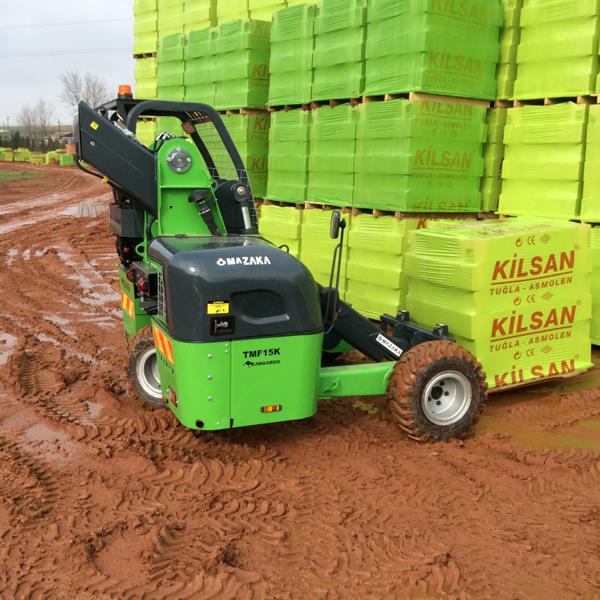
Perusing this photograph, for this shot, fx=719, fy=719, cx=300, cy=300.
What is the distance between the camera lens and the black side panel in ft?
16.1

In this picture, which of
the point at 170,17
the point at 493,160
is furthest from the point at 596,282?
the point at 170,17

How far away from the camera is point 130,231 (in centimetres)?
553

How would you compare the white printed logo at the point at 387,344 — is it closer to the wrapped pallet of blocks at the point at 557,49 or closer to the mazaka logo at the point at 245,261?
the mazaka logo at the point at 245,261

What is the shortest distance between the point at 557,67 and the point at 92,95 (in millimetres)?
74177

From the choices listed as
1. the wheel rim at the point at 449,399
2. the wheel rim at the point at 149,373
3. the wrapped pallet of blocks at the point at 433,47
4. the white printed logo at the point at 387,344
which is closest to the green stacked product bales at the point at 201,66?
the wrapped pallet of blocks at the point at 433,47

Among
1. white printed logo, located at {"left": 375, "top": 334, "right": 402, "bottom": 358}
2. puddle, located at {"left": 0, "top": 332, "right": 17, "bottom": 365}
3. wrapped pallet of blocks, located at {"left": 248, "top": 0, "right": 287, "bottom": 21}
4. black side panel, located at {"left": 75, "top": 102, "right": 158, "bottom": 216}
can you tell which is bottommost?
puddle, located at {"left": 0, "top": 332, "right": 17, "bottom": 365}

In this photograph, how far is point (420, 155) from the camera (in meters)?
6.94

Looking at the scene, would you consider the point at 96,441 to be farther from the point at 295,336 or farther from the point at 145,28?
the point at 145,28

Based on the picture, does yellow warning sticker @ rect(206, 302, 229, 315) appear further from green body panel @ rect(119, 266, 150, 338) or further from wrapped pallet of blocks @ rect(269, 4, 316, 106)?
wrapped pallet of blocks @ rect(269, 4, 316, 106)

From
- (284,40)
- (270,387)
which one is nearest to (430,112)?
(284,40)

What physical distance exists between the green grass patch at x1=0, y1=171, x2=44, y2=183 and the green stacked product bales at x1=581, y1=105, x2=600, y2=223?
97.6ft

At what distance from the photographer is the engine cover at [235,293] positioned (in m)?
4.21

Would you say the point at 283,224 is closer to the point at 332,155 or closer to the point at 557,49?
the point at 332,155

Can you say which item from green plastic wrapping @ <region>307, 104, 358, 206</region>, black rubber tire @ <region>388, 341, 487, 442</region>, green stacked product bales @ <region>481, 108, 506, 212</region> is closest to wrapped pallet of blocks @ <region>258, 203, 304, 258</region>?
green plastic wrapping @ <region>307, 104, 358, 206</region>
